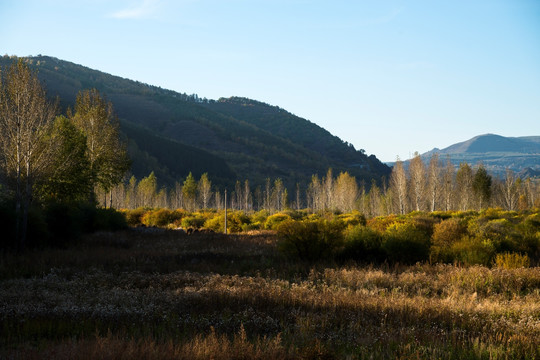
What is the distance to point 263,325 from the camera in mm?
7188

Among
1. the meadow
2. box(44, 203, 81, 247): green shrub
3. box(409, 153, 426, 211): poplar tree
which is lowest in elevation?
the meadow

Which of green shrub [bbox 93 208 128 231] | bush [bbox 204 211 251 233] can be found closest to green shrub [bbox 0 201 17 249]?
green shrub [bbox 93 208 128 231]

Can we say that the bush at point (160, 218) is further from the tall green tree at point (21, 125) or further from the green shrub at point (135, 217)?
the tall green tree at point (21, 125)

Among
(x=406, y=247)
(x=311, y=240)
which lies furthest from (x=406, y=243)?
(x=311, y=240)

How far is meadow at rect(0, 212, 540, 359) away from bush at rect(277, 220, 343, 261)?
2.45 m

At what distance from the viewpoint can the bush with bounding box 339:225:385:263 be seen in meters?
16.9

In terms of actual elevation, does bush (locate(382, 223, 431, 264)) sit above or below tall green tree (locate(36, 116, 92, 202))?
below

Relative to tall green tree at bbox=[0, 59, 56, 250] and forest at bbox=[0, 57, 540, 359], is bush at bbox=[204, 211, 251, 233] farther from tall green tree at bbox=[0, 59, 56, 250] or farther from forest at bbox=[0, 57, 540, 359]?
tall green tree at bbox=[0, 59, 56, 250]

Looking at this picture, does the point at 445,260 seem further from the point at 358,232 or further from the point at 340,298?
the point at 340,298

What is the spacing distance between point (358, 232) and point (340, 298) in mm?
9053

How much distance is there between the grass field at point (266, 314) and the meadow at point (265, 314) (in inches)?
1.0

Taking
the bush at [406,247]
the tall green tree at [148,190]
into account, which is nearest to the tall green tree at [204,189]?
the tall green tree at [148,190]

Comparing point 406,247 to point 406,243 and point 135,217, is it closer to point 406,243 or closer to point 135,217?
point 406,243

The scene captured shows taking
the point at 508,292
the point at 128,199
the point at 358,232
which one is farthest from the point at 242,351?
the point at 128,199
